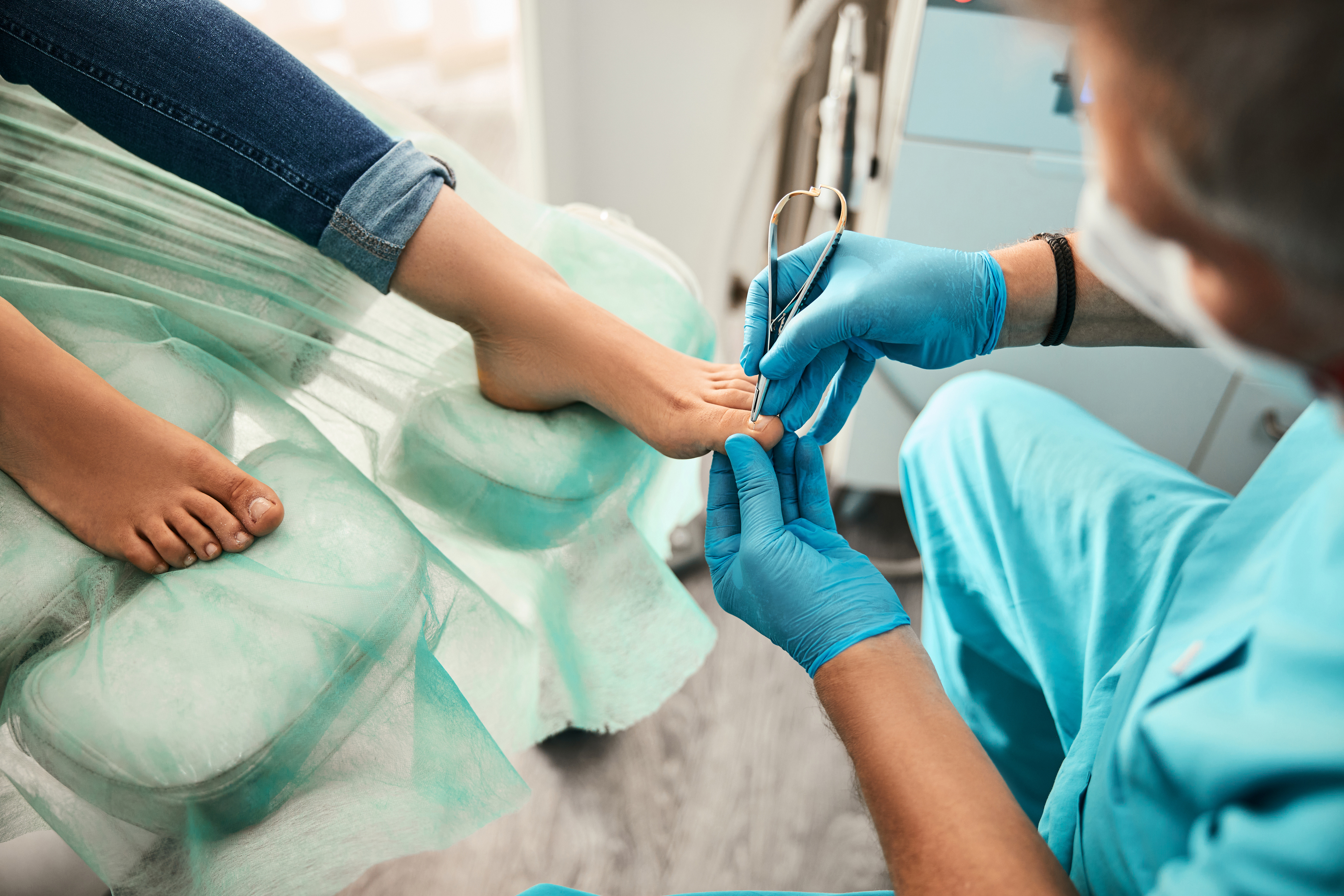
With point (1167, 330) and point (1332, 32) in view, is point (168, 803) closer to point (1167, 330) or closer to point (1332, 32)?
point (1332, 32)

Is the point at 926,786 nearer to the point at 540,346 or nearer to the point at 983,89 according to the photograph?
the point at 540,346

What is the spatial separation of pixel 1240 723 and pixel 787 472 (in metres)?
0.38

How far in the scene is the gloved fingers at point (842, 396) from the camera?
2.46 ft

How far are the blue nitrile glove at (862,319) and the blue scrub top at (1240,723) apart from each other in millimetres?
246

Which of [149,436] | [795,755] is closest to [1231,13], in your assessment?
[149,436]

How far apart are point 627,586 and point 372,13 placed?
2.06 m

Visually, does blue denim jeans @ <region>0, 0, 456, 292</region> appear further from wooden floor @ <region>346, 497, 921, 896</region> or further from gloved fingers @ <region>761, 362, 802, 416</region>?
wooden floor @ <region>346, 497, 921, 896</region>

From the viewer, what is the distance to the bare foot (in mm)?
616

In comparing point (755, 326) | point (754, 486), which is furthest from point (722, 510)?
point (755, 326)

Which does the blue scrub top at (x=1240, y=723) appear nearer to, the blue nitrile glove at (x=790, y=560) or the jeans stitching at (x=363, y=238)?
the blue nitrile glove at (x=790, y=560)

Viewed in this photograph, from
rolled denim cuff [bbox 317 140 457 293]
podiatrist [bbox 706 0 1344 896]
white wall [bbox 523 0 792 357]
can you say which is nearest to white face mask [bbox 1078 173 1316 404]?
podiatrist [bbox 706 0 1344 896]

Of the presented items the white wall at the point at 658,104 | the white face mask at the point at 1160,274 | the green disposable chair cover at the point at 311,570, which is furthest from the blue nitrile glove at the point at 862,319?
the white wall at the point at 658,104

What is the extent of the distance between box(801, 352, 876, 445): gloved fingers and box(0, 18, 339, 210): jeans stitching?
465 millimetres

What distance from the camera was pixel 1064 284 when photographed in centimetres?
73
